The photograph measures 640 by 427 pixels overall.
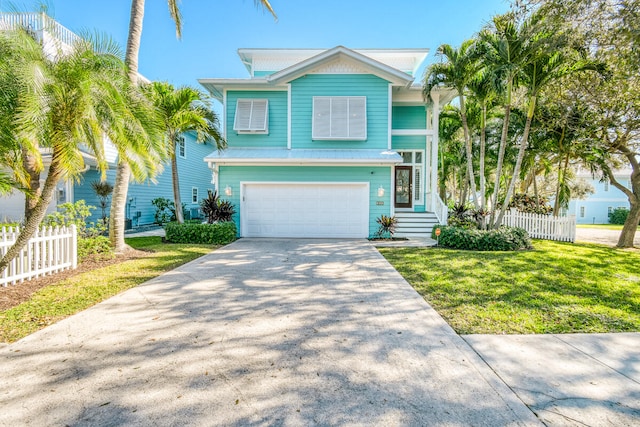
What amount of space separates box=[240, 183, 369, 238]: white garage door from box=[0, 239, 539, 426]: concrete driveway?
283 inches

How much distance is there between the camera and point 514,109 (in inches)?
500

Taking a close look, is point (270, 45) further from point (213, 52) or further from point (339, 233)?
point (339, 233)

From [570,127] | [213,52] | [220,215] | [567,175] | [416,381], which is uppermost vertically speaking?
[213,52]

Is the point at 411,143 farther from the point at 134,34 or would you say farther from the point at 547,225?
the point at 134,34

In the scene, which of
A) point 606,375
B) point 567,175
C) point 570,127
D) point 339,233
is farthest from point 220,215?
point 567,175

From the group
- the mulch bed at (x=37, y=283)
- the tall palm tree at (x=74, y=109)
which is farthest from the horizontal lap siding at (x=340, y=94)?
the tall palm tree at (x=74, y=109)

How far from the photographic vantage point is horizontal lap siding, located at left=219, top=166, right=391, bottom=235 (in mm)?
12344

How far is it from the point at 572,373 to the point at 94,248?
9457mm

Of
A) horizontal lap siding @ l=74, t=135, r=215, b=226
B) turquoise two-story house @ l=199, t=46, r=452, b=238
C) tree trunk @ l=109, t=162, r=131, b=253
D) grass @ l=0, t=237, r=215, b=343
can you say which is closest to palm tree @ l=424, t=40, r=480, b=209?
turquoise two-story house @ l=199, t=46, r=452, b=238

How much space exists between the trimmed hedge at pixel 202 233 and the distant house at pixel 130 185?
10.4ft

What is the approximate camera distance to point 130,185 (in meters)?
15.7

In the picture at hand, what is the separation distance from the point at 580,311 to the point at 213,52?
1703cm

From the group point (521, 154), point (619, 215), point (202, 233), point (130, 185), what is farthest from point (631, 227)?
point (619, 215)

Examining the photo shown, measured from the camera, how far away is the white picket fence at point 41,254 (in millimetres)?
5457
